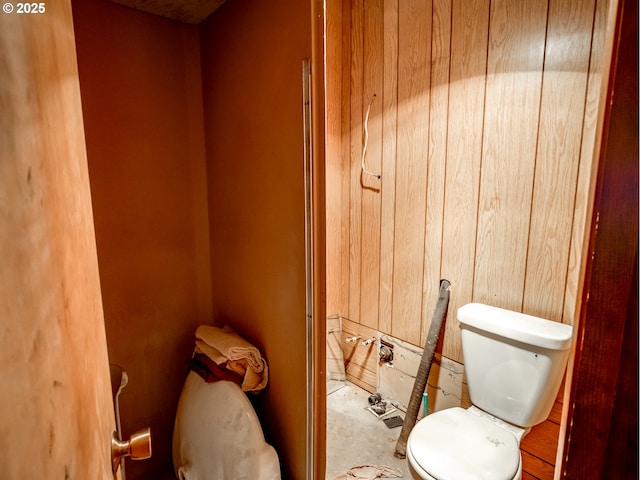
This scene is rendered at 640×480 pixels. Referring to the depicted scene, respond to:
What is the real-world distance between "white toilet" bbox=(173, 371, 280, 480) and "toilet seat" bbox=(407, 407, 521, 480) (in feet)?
1.91

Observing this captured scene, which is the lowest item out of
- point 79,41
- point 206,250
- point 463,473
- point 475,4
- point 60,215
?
point 463,473

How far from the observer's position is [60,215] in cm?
48

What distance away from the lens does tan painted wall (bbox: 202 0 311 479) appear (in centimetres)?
127

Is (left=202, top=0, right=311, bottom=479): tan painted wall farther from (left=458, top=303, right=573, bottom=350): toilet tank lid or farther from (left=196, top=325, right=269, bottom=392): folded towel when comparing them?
(left=458, top=303, right=573, bottom=350): toilet tank lid

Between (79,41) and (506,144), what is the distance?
1.96 meters

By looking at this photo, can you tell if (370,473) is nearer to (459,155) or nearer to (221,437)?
(221,437)

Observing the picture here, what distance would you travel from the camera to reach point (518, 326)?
4.74 feet

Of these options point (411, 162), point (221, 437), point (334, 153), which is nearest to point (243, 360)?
point (221, 437)

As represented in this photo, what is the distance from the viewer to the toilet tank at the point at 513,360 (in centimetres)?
138

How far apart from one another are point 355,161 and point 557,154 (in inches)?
45.0

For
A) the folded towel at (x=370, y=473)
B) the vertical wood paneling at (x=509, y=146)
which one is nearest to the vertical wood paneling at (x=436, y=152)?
the vertical wood paneling at (x=509, y=146)

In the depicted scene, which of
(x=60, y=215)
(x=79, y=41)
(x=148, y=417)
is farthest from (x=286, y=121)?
(x=148, y=417)

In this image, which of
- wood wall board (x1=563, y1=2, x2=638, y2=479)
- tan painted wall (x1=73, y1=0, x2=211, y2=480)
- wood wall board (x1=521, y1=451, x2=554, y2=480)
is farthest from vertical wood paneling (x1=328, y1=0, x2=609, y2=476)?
tan painted wall (x1=73, y1=0, x2=211, y2=480)

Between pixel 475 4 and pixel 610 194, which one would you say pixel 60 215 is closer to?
pixel 610 194
